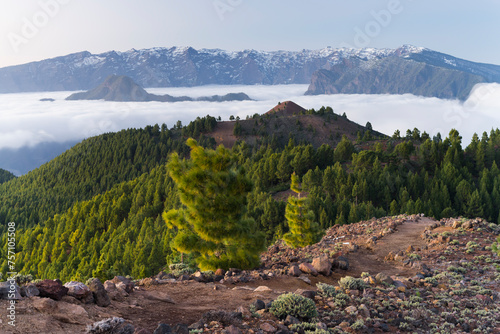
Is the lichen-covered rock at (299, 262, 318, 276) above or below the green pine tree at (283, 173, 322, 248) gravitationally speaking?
above

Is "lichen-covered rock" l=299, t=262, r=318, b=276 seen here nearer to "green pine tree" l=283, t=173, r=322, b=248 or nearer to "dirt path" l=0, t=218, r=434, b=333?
"dirt path" l=0, t=218, r=434, b=333

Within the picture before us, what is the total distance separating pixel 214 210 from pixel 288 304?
9334 mm

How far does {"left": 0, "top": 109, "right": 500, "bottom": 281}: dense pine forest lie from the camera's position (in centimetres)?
7081

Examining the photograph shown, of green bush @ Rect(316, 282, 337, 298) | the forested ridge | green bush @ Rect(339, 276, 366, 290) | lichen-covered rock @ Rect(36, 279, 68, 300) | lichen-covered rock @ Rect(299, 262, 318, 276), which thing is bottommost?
the forested ridge

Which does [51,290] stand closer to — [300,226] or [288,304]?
[288,304]

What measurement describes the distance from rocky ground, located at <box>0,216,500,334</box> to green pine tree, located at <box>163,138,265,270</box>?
3.50m

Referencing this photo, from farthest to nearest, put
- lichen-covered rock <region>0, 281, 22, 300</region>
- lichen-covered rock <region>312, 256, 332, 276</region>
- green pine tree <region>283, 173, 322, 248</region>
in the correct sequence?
green pine tree <region>283, 173, 322, 248</region>, lichen-covered rock <region>312, 256, 332, 276</region>, lichen-covered rock <region>0, 281, 22, 300</region>

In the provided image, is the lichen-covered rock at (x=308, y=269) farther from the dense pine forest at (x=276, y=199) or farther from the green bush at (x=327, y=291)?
the dense pine forest at (x=276, y=199)

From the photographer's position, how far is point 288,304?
10070 mm

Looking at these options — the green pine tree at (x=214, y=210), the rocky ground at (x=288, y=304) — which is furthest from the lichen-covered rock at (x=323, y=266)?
the green pine tree at (x=214, y=210)

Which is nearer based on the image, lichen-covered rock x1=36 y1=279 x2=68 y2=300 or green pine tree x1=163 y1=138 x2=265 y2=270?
lichen-covered rock x1=36 y1=279 x2=68 y2=300

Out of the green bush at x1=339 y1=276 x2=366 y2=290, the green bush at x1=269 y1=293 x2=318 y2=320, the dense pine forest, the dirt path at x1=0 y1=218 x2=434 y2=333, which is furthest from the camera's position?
the dense pine forest

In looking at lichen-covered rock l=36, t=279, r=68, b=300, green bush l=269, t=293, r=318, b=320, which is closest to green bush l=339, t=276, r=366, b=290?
green bush l=269, t=293, r=318, b=320

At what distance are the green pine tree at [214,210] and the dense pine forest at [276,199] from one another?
63.8ft
